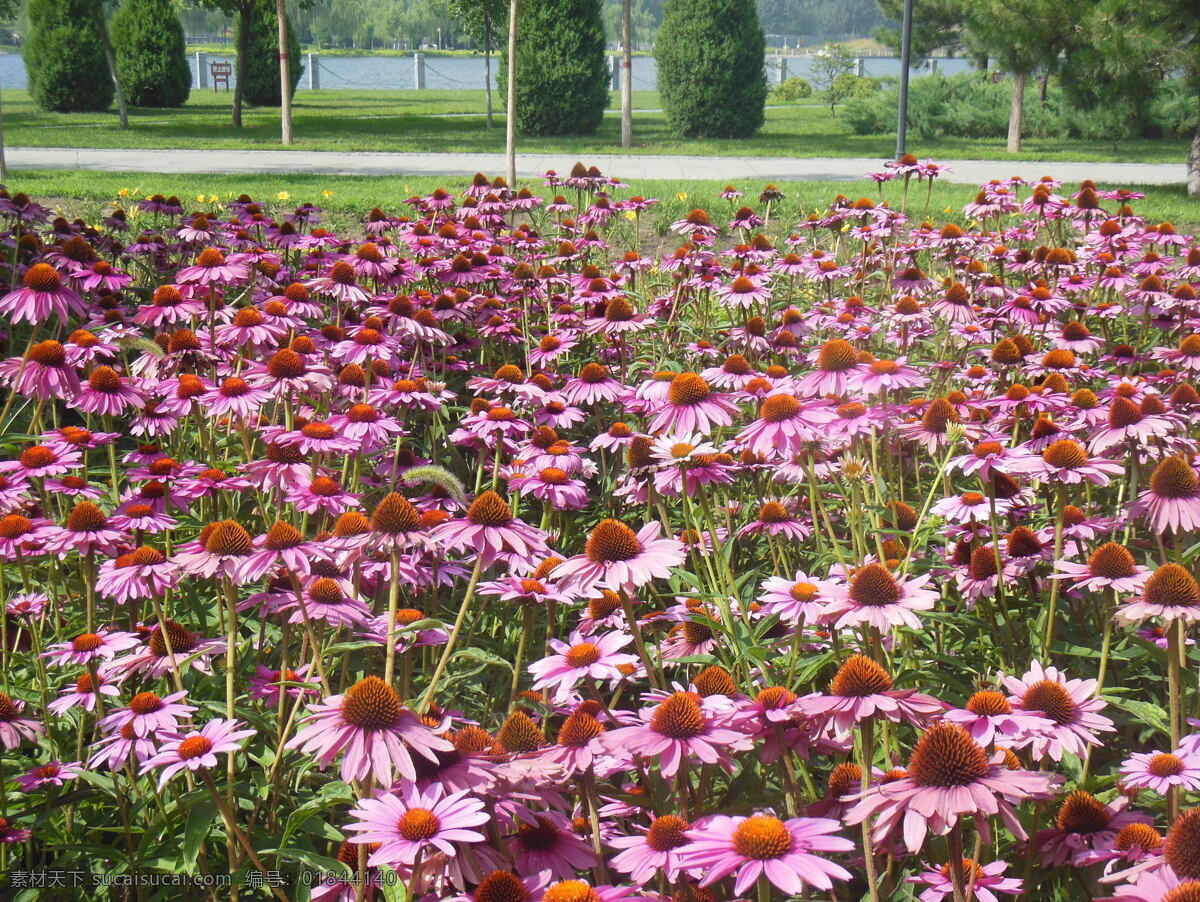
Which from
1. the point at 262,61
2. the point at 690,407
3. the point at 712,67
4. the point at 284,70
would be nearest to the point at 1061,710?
the point at 690,407

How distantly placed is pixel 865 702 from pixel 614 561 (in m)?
0.52

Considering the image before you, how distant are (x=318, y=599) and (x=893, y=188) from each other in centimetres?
1037

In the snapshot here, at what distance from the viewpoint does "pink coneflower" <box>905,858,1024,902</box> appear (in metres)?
1.46

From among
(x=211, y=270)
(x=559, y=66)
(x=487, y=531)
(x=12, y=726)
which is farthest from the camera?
(x=559, y=66)

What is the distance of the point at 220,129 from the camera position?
20.2 m

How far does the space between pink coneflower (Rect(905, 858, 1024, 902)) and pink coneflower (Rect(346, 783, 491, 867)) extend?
670 mm

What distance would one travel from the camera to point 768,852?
1.20 meters

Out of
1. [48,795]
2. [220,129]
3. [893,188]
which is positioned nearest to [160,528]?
[48,795]

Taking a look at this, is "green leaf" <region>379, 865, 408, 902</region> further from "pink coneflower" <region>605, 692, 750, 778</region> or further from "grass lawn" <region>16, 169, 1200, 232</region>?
"grass lawn" <region>16, 169, 1200, 232</region>

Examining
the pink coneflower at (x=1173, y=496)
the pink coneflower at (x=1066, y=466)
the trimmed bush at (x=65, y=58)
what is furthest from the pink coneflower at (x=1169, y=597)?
the trimmed bush at (x=65, y=58)

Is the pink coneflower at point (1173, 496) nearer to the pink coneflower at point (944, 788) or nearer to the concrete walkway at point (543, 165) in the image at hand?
the pink coneflower at point (944, 788)

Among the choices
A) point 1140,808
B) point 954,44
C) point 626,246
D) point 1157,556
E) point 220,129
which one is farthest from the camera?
point 954,44

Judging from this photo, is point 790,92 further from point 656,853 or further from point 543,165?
point 656,853

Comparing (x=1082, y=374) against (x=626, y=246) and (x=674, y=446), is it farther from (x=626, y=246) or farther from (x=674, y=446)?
(x=626, y=246)
